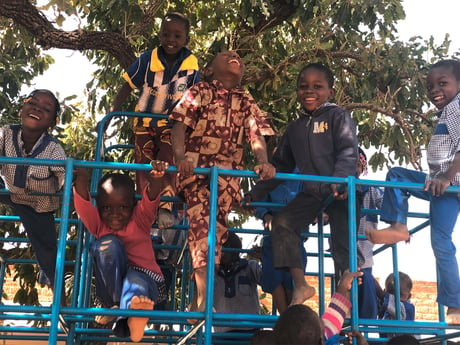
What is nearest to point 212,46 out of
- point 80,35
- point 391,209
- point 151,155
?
point 80,35

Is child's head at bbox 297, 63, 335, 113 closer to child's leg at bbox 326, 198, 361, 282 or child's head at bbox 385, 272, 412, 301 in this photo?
child's leg at bbox 326, 198, 361, 282

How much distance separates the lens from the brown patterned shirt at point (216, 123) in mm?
4441

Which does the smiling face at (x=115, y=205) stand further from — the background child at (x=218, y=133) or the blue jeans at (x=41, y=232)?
the blue jeans at (x=41, y=232)

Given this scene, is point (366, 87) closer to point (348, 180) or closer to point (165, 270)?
point (165, 270)

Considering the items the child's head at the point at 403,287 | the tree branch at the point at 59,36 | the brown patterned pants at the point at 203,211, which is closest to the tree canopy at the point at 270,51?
the tree branch at the point at 59,36

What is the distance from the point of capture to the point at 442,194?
13.3 feet

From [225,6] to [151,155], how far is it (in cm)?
259

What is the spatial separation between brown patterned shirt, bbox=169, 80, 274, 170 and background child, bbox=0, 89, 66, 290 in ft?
2.84

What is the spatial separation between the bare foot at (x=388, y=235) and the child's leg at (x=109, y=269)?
1474 mm

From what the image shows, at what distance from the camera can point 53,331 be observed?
3.38 m

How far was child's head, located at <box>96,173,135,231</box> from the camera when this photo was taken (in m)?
3.99

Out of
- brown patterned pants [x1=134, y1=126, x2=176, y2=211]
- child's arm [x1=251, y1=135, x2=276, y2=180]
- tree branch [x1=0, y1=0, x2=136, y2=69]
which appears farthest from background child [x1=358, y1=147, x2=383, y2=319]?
tree branch [x1=0, y1=0, x2=136, y2=69]

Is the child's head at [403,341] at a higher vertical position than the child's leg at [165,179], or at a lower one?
lower

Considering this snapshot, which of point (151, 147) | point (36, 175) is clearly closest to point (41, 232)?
point (36, 175)
